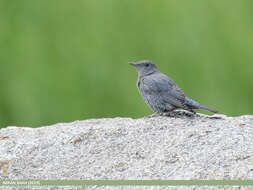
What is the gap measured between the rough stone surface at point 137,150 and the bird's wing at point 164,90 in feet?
1.10

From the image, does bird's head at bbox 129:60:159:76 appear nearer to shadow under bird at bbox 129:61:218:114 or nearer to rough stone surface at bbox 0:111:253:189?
shadow under bird at bbox 129:61:218:114

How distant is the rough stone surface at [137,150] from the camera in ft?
14.1

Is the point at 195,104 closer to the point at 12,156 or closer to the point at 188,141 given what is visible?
the point at 188,141

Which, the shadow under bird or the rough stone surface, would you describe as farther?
the shadow under bird

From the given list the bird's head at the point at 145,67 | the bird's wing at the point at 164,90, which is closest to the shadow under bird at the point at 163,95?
the bird's wing at the point at 164,90

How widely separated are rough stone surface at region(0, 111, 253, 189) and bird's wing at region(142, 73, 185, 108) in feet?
1.10

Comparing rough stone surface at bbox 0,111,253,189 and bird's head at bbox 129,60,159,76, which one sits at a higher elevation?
bird's head at bbox 129,60,159,76

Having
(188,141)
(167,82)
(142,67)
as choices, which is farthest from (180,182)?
(142,67)

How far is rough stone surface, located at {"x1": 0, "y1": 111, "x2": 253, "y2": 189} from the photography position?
4.30 m

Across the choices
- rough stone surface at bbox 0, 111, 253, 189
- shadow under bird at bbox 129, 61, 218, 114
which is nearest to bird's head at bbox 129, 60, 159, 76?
shadow under bird at bbox 129, 61, 218, 114

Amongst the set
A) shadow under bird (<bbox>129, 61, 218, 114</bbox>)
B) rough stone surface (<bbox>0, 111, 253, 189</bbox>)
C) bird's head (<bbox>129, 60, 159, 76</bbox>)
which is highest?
bird's head (<bbox>129, 60, 159, 76</bbox>)

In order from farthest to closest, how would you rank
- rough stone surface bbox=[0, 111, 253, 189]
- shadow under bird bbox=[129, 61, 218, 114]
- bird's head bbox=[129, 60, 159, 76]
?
bird's head bbox=[129, 60, 159, 76], shadow under bird bbox=[129, 61, 218, 114], rough stone surface bbox=[0, 111, 253, 189]

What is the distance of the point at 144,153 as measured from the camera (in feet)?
15.5

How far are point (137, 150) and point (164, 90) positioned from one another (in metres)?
1.65
